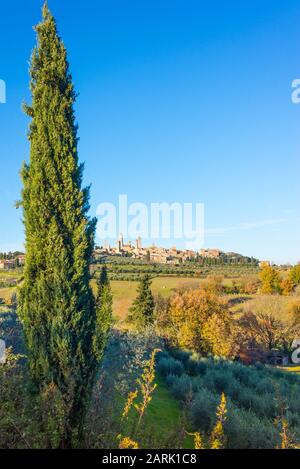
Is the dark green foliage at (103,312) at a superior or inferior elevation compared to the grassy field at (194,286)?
superior

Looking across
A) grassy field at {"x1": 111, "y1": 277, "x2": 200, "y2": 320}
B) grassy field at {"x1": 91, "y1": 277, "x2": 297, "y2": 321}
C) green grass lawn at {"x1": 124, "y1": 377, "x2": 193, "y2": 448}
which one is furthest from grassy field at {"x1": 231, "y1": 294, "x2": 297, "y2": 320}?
green grass lawn at {"x1": 124, "y1": 377, "x2": 193, "y2": 448}

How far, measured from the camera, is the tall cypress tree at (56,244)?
5410mm

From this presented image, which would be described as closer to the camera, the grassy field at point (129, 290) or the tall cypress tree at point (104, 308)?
the tall cypress tree at point (104, 308)

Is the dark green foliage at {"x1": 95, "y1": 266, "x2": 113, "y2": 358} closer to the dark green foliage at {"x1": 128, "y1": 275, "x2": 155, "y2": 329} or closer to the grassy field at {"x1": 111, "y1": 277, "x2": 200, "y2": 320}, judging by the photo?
the dark green foliage at {"x1": 128, "y1": 275, "x2": 155, "y2": 329}

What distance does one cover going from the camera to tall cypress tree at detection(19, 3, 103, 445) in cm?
541

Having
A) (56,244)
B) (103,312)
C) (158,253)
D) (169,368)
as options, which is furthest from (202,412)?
(158,253)

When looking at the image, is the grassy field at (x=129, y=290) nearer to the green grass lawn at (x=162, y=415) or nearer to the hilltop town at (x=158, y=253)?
the hilltop town at (x=158, y=253)

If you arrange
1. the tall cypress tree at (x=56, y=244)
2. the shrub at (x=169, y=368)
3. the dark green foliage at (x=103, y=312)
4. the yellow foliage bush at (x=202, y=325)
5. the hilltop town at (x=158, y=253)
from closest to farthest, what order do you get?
the tall cypress tree at (x=56, y=244) < the dark green foliage at (x=103, y=312) < the shrub at (x=169, y=368) < the yellow foliage bush at (x=202, y=325) < the hilltop town at (x=158, y=253)

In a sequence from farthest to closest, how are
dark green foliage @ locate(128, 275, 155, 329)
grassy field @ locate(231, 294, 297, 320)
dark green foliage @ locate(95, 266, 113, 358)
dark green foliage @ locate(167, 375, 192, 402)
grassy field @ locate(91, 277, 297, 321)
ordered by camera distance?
1. grassy field @ locate(91, 277, 297, 321)
2. grassy field @ locate(231, 294, 297, 320)
3. dark green foliage @ locate(128, 275, 155, 329)
4. dark green foliage @ locate(167, 375, 192, 402)
5. dark green foliage @ locate(95, 266, 113, 358)

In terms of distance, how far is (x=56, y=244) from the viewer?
561cm

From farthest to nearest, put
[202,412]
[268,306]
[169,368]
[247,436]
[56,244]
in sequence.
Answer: [268,306]
[169,368]
[202,412]
[247,436]
[56,244]

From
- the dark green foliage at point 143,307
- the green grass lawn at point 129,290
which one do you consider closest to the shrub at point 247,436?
the dark green foliage at point 143,307

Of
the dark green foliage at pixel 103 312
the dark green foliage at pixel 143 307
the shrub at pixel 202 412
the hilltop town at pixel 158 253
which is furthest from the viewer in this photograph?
the hilltop town at pixel 158 253

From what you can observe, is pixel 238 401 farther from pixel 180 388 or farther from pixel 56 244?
pixel 56 244
